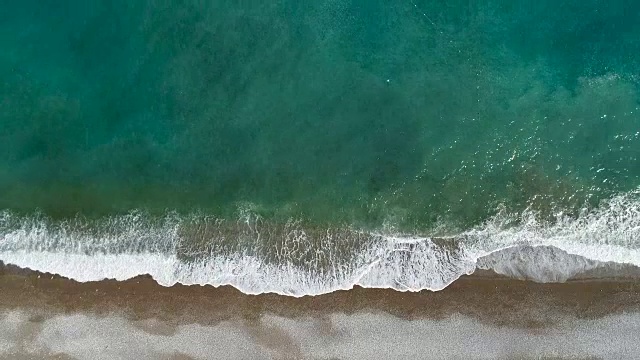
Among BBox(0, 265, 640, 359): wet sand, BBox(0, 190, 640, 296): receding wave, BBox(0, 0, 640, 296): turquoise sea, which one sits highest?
BBox(0, 0, 640, 296): turquoise sea

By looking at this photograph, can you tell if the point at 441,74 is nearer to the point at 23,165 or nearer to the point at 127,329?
the point at 127,329

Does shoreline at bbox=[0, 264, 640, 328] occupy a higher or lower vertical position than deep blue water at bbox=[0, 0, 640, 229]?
lower

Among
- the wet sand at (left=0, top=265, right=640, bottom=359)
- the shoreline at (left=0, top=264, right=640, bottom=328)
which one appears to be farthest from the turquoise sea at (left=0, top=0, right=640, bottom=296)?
the wet sand at (left=0, top=265, right=640, bottom=359)

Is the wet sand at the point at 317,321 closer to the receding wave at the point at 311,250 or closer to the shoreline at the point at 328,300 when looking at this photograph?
the shoreline at the point at 328,300

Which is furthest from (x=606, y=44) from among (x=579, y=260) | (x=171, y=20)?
(x=171, y=20)

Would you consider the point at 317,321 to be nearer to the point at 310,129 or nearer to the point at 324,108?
the point at 310,129

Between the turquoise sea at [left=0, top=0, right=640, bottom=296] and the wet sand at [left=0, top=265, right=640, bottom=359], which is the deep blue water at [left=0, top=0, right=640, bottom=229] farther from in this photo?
the wet sand at [left=0, top=265, right=640, bottom=359]
